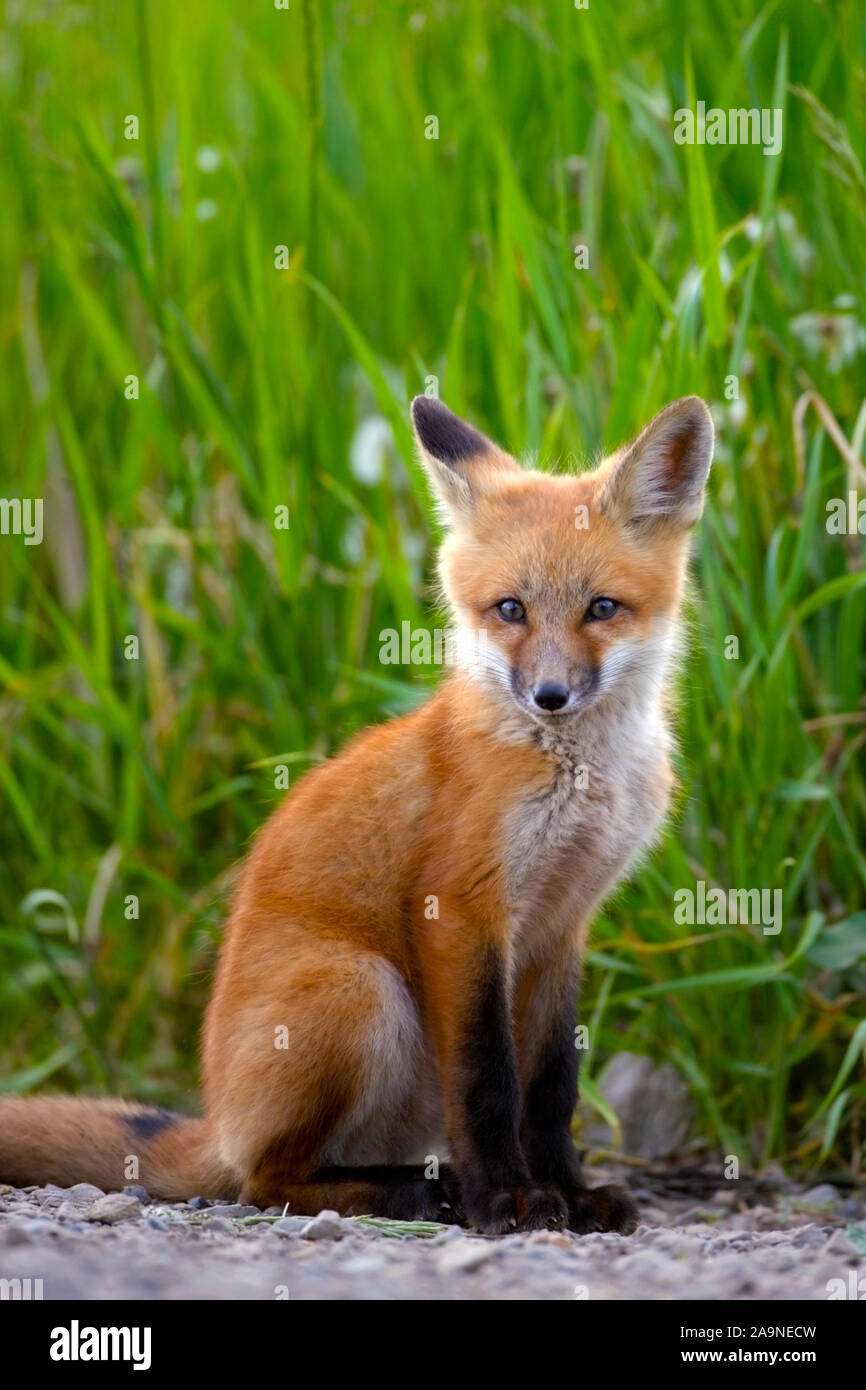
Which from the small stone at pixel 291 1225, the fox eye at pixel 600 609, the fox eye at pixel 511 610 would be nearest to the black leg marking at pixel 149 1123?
the small stone at pixel 291 1225

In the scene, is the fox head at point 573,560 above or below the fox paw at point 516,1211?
above

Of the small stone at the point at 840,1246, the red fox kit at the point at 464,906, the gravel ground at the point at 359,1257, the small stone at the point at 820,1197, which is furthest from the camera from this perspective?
the small stone at the point at 820,1197

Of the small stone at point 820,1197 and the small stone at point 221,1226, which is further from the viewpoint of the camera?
the small stone at point 820,1197

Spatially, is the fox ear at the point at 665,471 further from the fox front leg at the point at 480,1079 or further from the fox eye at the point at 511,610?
the fox front leg at the point at 480,1079

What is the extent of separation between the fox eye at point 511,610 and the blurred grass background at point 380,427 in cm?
92

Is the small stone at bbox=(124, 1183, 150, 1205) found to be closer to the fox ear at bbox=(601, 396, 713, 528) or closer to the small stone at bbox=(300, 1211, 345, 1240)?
the small stone at bbox=(300, 1211, 345, 1240)

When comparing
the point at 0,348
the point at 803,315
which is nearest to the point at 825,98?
the point at 803,315

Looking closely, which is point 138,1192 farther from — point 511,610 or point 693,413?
point 693,413

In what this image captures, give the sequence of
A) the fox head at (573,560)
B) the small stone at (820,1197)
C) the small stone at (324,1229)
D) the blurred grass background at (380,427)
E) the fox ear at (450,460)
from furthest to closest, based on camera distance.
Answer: the blurred grass background at (380,427) → the small stone at (820,1197) → the fox ear at (450,460) → the fox head at (573,560) → the small stone at (324,1229)

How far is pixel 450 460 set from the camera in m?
4.16

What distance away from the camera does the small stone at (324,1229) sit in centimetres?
322

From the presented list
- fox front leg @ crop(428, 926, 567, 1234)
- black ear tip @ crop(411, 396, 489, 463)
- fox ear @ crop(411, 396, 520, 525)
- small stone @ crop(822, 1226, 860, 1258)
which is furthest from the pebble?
black ear tip @ crop(411, 396, 489, 463)

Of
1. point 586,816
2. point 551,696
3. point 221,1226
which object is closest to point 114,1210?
point 221,1226

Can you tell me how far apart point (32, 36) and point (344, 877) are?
4829 mm
